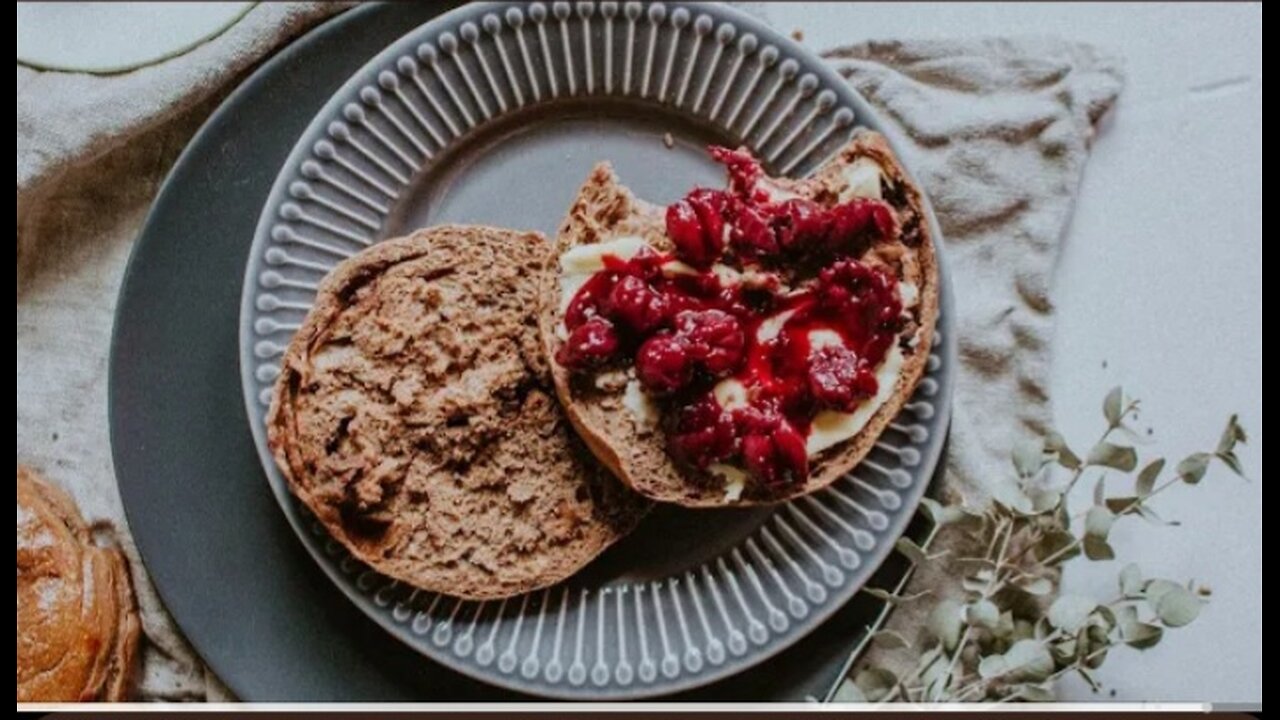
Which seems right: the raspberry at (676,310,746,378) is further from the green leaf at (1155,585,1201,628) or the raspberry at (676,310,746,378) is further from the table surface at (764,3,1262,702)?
the green leaf at (1155,585,1201,628)

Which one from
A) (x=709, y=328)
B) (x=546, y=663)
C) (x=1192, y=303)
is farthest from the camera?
(x=1192, y=303)

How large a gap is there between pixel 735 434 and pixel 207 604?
0.71 meters

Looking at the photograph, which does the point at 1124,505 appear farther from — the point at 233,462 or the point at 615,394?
the point at 233,462

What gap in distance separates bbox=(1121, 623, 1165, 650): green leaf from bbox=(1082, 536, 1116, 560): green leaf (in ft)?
0.29

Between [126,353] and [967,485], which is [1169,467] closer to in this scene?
[967,485]

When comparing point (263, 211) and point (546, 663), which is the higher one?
point (263, 211)

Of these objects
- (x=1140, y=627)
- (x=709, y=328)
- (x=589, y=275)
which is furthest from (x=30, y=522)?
(x=1140, y=627)

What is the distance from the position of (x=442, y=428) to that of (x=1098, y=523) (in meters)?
0.81

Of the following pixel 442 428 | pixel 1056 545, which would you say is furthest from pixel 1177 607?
pixel 442 428

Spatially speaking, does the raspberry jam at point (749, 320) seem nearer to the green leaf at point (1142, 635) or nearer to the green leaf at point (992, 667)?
the green leaf at point (992, 667)

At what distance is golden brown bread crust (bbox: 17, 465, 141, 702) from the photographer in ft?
5.24

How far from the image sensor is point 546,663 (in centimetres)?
161

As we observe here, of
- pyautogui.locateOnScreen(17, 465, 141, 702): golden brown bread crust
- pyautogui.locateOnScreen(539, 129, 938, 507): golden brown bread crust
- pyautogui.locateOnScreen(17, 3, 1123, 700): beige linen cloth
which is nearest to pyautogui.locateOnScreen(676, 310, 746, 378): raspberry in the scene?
pyautogui.locateOnScreen(539, 129, 938, 507): golden brown bread crust

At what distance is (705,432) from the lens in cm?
150
